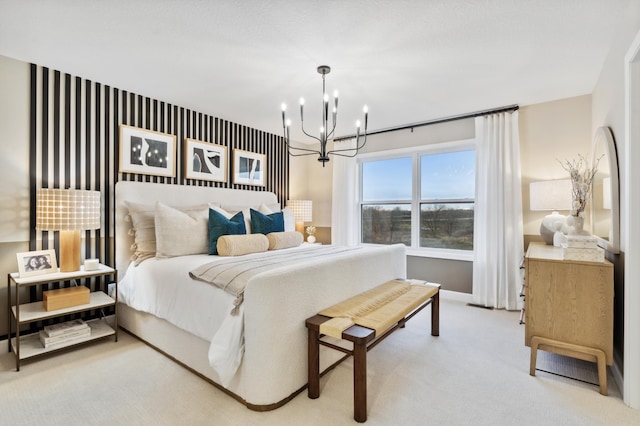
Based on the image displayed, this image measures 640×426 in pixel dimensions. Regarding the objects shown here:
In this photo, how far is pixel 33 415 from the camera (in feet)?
5.66

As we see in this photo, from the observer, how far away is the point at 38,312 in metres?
2.38

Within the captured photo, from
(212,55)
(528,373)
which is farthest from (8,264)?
(528,373)

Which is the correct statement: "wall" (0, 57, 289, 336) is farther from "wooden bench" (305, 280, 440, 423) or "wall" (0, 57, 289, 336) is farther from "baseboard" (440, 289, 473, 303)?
"baseboard" (440, 289, 473, 303)

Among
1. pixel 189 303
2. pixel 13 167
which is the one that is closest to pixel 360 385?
pixel 189 303

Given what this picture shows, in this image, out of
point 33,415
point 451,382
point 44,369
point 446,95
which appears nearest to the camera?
point 33,415

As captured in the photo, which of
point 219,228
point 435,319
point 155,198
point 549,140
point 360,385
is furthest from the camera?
point 549,140

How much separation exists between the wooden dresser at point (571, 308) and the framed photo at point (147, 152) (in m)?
3.65

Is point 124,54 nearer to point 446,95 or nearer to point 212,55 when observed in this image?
point 212,55

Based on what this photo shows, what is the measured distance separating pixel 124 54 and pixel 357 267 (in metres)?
2.52

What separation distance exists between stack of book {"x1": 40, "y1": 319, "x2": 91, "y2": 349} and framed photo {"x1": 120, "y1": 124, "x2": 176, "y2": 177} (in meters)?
1.50

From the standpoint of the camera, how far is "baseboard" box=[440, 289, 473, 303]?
3989 millimetres

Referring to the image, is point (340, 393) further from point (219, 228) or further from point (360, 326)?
point (219, 228)

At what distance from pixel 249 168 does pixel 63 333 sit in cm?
280

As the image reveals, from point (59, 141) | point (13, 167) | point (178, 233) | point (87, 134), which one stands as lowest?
point (178, 233)
